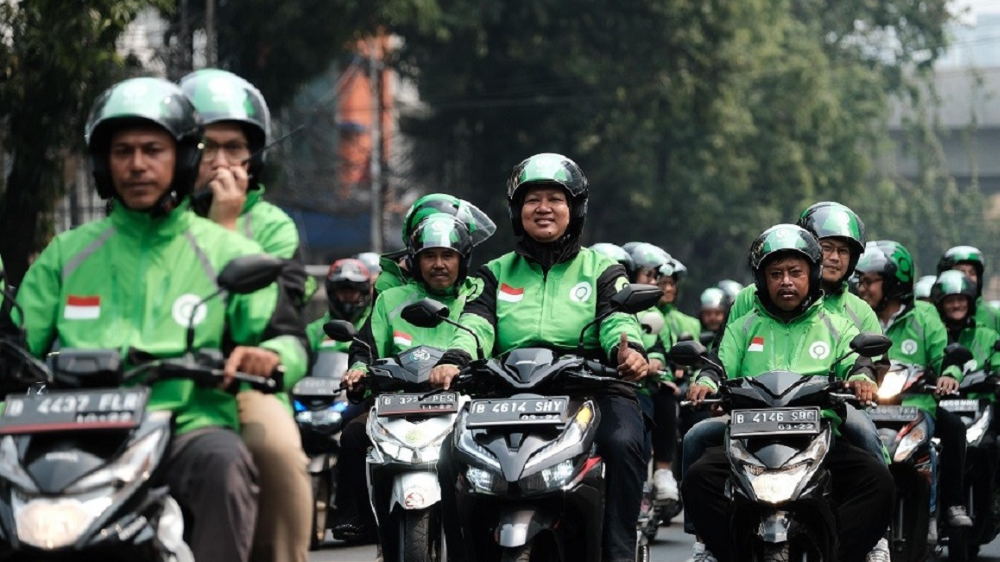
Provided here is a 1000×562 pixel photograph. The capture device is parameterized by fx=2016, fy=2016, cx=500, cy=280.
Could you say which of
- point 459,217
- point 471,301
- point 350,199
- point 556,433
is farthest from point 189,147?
point 350,199

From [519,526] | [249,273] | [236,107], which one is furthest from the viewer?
[519,526]

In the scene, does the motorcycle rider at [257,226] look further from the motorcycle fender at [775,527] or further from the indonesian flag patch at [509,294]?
the motorcycle fender at [775,527]

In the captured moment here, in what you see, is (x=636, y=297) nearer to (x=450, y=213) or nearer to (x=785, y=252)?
(x=785, y=252)

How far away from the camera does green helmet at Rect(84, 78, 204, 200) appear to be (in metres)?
5.71

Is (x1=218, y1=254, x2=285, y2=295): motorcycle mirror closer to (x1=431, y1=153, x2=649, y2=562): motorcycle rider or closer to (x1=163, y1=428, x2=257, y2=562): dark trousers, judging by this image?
(x1=163, y1=428, x2=257, y2=562): dark trousers

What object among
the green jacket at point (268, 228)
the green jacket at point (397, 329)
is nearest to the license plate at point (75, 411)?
the green jacket at point (268, 228)

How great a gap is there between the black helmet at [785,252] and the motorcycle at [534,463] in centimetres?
147

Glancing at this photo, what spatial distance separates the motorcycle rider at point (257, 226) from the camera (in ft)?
19.7

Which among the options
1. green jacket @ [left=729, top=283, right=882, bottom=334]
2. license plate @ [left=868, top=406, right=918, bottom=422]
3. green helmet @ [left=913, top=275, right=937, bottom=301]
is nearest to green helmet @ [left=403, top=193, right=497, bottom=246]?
green jacket @ [left=729, top=283, right=882, bottom=334]

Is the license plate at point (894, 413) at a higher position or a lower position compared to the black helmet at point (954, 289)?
lower

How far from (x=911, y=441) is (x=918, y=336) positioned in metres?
1.26

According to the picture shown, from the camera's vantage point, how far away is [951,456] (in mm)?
Answer: 11891

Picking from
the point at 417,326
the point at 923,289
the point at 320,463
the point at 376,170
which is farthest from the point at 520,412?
the point at 376,170

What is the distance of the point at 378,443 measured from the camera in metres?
9.47
